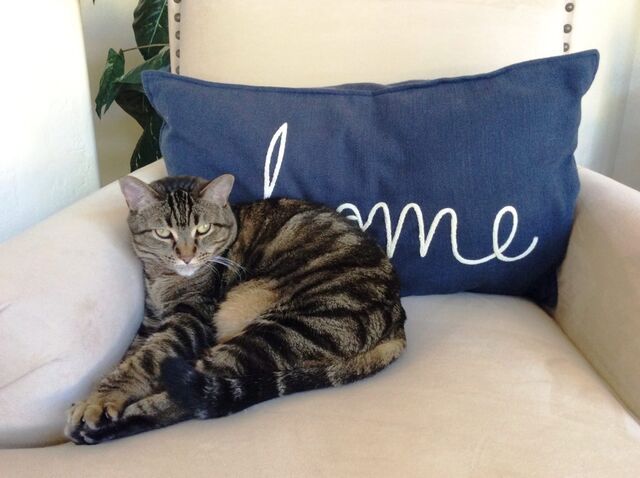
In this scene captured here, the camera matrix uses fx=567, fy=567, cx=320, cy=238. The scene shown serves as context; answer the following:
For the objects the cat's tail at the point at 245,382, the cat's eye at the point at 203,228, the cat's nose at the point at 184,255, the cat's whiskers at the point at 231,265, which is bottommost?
the cat's tail at the point at 245,382

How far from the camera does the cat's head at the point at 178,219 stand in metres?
1.08

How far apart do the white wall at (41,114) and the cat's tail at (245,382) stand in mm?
812

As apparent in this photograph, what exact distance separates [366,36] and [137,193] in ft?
2.01

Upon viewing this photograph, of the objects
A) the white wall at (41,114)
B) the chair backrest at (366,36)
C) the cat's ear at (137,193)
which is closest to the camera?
the cat's ear at (137,193)

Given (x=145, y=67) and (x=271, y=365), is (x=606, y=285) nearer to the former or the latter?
(x=271, y=365)

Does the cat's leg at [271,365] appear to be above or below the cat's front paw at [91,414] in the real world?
above

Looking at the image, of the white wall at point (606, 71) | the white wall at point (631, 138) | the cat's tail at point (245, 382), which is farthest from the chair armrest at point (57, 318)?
the white wall at point (631, 138)

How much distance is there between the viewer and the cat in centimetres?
81

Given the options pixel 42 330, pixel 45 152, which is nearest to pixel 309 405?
pixel 42 330

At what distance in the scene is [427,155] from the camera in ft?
3.52

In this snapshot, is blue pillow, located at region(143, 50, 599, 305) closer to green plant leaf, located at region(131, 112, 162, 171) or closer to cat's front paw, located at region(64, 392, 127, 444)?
cat's front paw, located at region(64, 392, 127, 444)

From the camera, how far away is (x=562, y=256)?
1.12 m

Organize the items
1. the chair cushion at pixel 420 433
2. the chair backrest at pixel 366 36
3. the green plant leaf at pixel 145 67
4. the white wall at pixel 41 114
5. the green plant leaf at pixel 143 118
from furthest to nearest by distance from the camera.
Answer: the green plant leaf at pixel 143 118
the green plant leaf at pixel 145 67
the white wall at pixel 41 114
the chair backrest at pixel 366 36
the chair cushion at pixel 420 433

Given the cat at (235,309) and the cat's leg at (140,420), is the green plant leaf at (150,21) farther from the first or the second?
the cat's leg at (140,420)
